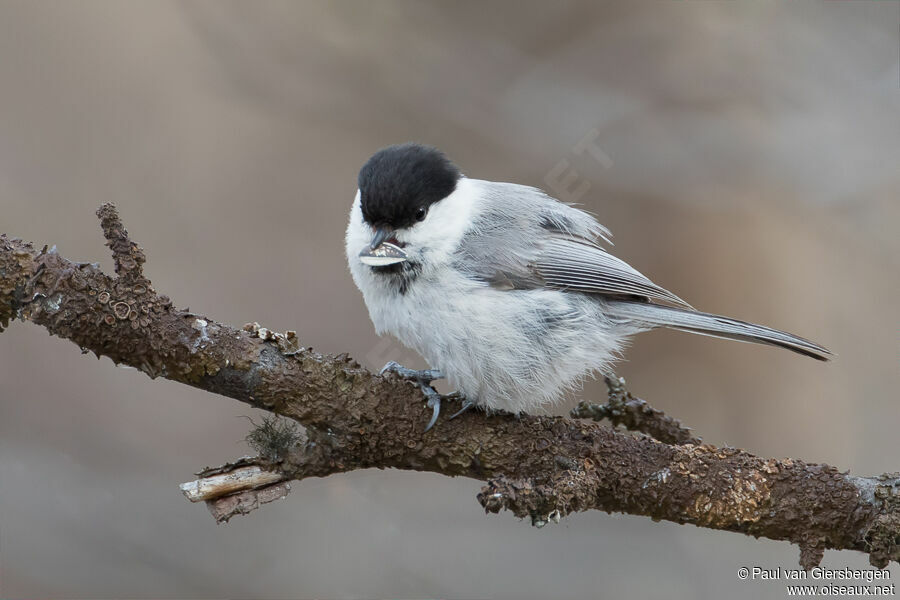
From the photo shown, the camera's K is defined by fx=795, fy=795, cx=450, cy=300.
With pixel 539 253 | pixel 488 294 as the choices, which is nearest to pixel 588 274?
pixel 539 253

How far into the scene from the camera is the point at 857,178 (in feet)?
13.1

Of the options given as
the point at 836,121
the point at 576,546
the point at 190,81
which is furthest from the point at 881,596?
the point at 190,81

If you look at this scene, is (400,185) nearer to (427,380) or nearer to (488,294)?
(488,294)

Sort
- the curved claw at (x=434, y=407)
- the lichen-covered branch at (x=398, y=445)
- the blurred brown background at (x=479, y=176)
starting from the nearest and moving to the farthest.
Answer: the lichen-covered branch at (x=398, y=445) < the curved claw at (x=434, y=407) < the blurred brown background at (x=479, y=176)

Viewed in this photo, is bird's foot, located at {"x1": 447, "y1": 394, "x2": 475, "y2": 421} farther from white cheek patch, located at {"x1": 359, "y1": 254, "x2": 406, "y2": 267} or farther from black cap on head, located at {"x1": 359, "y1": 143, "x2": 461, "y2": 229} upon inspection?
black cap on head, located at {"x1": 359, "y1": 143, "x2": 461, "y2": 229}

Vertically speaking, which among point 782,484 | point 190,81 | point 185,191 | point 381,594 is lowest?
point 381,594

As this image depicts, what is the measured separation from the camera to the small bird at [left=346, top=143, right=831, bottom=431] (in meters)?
2.52

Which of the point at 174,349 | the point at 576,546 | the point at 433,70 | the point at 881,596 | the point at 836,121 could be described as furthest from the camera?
the point at 433,70

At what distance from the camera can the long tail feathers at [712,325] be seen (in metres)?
2.50

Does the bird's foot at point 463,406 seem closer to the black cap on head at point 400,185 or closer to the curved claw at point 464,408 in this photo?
the curved claw at point 464,408

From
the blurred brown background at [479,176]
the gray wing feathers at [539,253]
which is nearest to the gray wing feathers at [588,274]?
the gray wing feathers at [539,253]

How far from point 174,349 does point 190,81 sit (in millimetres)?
2602

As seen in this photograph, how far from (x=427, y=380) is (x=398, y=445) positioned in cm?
32

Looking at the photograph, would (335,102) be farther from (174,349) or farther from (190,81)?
(174,349)
